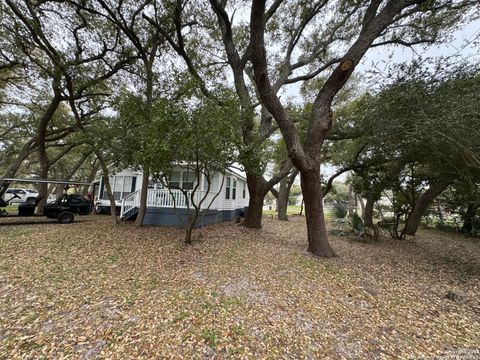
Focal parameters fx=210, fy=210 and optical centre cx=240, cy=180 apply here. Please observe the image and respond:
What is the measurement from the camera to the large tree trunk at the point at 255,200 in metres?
8.82

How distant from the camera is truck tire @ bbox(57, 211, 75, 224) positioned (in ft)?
29.3

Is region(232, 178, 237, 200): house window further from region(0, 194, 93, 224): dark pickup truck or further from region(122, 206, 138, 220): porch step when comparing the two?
region(0, 194, 93, 224): dark pickup truck

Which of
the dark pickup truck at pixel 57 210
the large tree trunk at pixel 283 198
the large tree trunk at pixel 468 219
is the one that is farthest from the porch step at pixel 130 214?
the large tree trunk at pixel 468 219

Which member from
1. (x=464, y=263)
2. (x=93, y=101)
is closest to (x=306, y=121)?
(x=464, y=263)

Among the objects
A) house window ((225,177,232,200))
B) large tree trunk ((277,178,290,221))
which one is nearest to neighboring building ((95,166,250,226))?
house window ((225,177,232,200))

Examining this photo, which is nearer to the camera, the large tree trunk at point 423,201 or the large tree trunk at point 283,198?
the large tree trunk at point 423,201

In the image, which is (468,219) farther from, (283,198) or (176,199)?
(176,199)

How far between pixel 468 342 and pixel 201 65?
1001 cm

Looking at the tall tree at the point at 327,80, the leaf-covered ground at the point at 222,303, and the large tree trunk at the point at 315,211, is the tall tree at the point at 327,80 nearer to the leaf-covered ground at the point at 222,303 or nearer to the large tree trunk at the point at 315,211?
the large tree trunk at the point at 315,211

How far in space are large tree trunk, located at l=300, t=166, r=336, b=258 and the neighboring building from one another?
2673 millimetres

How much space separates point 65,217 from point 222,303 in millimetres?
9291

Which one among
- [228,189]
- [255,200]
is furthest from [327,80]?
[228,189]

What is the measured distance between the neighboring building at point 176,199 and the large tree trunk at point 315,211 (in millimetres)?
2673

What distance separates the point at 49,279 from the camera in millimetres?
3752
